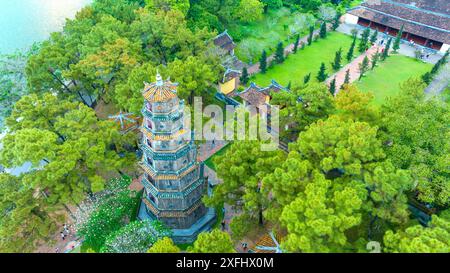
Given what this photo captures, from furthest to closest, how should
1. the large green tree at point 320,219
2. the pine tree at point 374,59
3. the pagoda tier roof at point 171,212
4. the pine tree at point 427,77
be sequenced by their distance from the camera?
the pine tree at point 374,59 < the pine tree at point 427,77 < the pagoda tier roof at point 171,212 < the large green tree at point 320,219

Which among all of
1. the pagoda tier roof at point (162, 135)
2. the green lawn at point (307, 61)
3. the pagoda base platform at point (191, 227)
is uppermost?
the pagoda tier roof at point (162, 135)

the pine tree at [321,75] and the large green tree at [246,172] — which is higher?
the large green tree at [246,172]

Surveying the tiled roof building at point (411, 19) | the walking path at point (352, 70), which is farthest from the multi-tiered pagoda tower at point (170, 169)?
the tiled roof building at point (411, 19)

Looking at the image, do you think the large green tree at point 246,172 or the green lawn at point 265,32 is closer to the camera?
the large green tree at point 246,172

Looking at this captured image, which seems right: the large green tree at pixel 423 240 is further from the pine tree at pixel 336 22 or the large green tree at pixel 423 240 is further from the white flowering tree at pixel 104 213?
the pine tree at pixel 336 22

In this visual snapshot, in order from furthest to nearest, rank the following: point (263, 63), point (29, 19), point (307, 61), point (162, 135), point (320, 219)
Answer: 1. point (29, 19)
2. point (307, 61)
3. point (263, 63)
4. point (162, 135)
5. point (320, 219)

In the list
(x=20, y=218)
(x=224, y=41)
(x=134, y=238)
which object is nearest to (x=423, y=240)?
(x=134, y=238)

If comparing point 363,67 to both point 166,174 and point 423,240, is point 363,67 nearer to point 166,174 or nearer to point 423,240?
point 423,240
